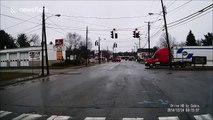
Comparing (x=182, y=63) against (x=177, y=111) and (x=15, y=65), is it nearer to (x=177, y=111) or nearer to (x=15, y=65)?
(x=177, y=111)

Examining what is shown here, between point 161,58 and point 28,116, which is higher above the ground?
point 161,58

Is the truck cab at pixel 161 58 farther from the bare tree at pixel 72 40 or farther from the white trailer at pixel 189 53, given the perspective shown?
the bare tree at pixel 72 40

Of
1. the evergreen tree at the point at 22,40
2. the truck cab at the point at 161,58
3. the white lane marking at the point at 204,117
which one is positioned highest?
the evergreen tree at the point at 22,40

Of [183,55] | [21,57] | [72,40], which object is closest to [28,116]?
[183,55]

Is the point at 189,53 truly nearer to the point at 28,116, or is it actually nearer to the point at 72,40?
the point at 28,116

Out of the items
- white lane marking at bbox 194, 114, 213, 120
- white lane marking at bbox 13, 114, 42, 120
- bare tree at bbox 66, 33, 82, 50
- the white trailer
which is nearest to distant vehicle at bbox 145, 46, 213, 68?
the white trailer

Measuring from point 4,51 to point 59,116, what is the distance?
6312 centimetres

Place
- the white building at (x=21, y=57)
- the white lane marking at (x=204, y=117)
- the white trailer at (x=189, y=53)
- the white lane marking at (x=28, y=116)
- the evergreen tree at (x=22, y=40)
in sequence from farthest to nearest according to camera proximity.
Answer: the evergreen tree at (x=22, y=40) → the white building at (x=21, y=57) → the white trailer at (x=189, y=53) → the white lane marking at (x=28, y=116) → the white lane marking at (x=204, y=117)

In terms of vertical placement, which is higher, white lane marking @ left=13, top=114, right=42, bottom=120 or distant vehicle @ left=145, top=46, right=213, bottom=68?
distant vehicle @ left=145, top=46, right=213, bottom=68

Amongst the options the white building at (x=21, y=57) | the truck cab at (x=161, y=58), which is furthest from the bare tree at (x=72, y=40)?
the truck cab at (x=161, y=58)

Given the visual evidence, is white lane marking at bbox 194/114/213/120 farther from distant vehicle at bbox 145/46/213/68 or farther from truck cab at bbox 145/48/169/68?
truck cab at bbox 145/48/169/68

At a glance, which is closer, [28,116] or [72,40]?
[28,116]

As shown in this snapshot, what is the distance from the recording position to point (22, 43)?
112062 mm

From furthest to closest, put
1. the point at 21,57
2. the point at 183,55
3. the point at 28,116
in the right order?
1. the point at 21,57
2. the point at 183,55
3. the point at 28,116
